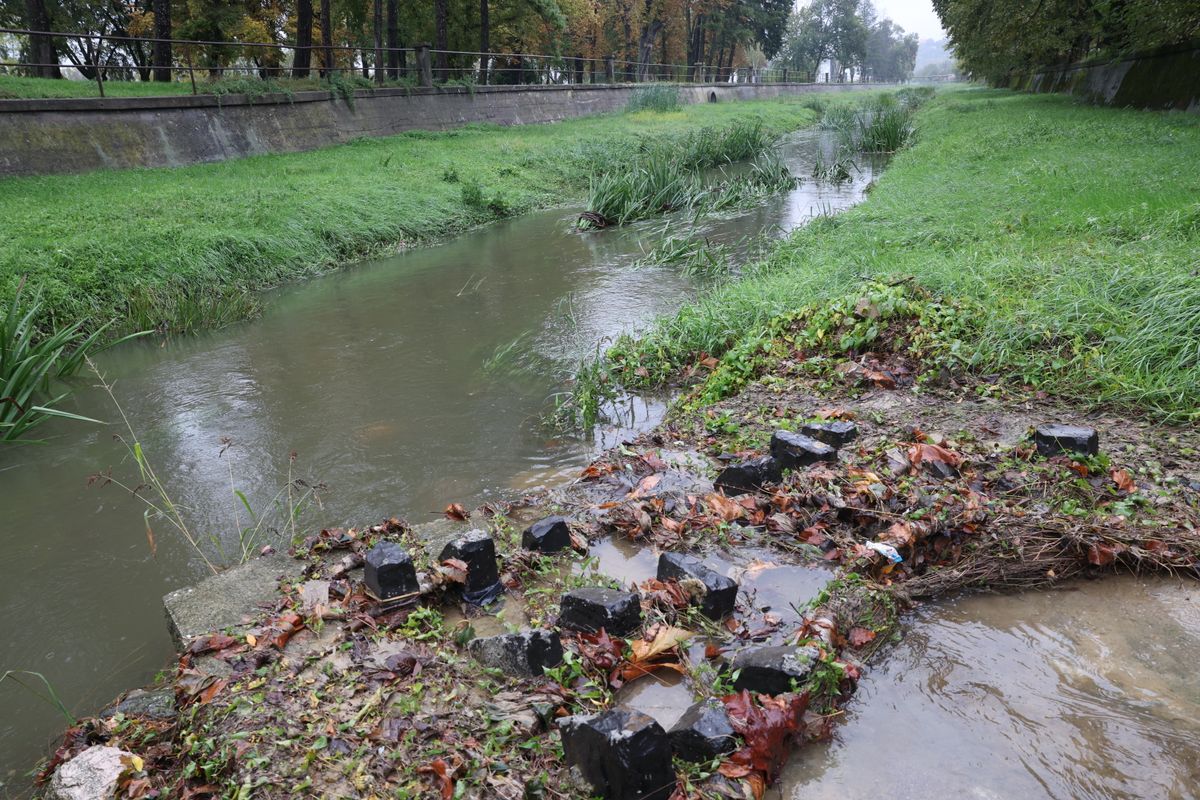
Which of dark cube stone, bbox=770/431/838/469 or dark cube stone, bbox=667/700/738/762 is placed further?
dark cube stone, bbox=770/431/838/469

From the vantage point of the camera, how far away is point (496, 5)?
3469 centimetres

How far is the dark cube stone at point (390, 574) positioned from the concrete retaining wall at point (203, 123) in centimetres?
1460

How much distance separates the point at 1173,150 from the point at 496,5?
30352 millimetres

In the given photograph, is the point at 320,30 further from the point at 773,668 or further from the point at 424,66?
the point at 773,668

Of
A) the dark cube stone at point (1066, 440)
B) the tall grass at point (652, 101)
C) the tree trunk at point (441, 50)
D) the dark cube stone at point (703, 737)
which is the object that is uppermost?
the tree trunk at point (441, 50)

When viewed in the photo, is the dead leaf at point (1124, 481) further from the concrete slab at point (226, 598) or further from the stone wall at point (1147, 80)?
the stone wall at point (1147, 80)

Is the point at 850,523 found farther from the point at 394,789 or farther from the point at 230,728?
the point at 230,728

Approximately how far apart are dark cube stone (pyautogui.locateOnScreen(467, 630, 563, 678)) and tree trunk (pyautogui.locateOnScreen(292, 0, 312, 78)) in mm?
23662

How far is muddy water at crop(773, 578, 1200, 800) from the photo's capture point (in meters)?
2.18

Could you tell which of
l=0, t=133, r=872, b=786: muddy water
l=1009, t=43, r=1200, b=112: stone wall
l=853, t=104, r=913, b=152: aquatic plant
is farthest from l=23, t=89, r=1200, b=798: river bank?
l=1009, t=43, r=1200, b=112: stone wall

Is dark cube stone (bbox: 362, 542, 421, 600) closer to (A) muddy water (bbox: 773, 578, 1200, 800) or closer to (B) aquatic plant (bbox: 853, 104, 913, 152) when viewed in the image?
(A) muddy water (bbox: 773, 578, 1200, 800)

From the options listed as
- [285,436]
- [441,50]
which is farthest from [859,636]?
[441,50]

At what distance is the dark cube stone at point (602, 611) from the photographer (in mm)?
2682

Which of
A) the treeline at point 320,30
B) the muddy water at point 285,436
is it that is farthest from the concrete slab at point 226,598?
the treeline at point 320,30
